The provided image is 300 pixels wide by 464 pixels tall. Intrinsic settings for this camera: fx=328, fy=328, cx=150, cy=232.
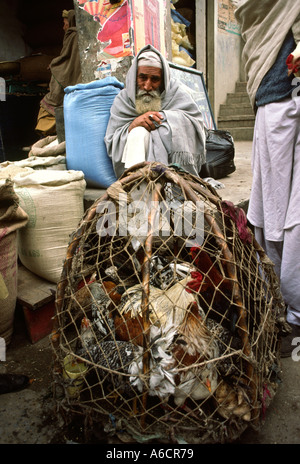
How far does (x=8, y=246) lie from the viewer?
1.95 metres

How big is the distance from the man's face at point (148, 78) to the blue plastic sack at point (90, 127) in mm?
297

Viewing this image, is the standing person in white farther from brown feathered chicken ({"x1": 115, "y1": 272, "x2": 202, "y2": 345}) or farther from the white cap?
the white cap

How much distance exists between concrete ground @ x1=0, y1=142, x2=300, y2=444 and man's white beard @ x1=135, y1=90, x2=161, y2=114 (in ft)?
6.79

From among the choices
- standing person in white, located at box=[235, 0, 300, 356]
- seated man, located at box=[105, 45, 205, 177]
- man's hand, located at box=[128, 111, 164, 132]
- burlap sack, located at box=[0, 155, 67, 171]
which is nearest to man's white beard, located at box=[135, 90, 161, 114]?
seated man, located at box=[105, 45, 205, 177]

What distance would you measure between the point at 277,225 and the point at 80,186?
4.50 ft

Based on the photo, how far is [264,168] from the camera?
2.10m

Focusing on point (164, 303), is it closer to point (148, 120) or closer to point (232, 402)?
point (232, 402)

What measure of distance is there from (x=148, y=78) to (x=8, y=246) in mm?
1899

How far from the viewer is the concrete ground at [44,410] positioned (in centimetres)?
138

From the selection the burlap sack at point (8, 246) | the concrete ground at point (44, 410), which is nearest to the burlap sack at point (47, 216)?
the burlap sack at point (8, 246)

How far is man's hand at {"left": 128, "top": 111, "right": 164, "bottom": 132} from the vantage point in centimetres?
277

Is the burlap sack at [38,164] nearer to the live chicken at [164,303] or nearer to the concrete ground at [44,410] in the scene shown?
the concrete ground at [44,410]

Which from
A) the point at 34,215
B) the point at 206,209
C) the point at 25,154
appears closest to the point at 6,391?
the point at 34,215

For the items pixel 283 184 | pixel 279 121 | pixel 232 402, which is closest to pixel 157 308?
pixel 232 402
